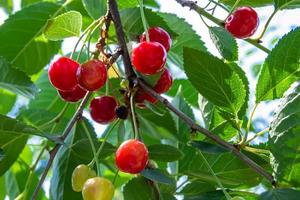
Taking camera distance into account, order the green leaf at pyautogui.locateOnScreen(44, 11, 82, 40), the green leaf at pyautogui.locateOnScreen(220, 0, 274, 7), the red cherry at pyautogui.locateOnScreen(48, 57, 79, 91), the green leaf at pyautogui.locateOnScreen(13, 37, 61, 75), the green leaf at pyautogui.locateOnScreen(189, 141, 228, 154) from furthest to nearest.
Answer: the green leaf at pyautogui.locateOnScreen(13, 37, 61, 75) < the green leaf at pyautogui.locateOnScreen(220, 0, 274, 7) < the green leaf at pyautogui.locateOnScreen(44, 11, 82, 40) < the red cherry at pyautogui.locateOnScreen(48, 57, 79, 91) < the green leaf at pyautogui.locateOnScreen(189, 141, 228, 154)

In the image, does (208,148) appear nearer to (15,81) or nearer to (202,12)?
(202,12)

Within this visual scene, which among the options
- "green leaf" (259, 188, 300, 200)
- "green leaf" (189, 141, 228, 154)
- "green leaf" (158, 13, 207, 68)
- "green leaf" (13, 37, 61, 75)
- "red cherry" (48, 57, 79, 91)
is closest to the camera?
"green leaf" (259, 188, 300, 200)

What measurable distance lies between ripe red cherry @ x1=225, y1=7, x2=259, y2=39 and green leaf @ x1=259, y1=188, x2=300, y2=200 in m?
0.55

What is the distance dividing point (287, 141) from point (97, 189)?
439 mm

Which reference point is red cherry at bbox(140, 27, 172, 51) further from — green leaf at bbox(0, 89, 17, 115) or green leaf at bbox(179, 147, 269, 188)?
green leaf at bbox(0, 89, 17, 115)

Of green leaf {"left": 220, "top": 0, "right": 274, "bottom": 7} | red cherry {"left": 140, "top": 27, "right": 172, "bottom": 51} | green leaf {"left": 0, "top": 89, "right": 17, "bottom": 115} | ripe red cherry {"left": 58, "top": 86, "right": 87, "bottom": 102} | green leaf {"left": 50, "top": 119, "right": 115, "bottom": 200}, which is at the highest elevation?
green leaf {"left": 220, "top": 0, "right": 274, "bottom": 7}

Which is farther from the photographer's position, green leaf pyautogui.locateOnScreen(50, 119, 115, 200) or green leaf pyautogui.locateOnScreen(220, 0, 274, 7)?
green leaf pyautogui.locateOnScreen(220, 0, 274, 7)

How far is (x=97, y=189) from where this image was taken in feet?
4.62

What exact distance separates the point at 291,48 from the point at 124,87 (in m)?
0.43

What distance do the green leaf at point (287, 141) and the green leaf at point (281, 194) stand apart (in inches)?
2.3

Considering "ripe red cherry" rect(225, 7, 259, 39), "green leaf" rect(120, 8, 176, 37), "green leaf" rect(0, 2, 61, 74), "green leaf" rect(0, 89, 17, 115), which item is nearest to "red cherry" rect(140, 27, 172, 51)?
"green leaf" rect(120, 8, 176, 37)

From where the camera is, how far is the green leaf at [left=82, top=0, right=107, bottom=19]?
196 centimetres

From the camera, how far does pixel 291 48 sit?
5.02ft

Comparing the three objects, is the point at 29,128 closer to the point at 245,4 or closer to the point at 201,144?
the point at 201,144
